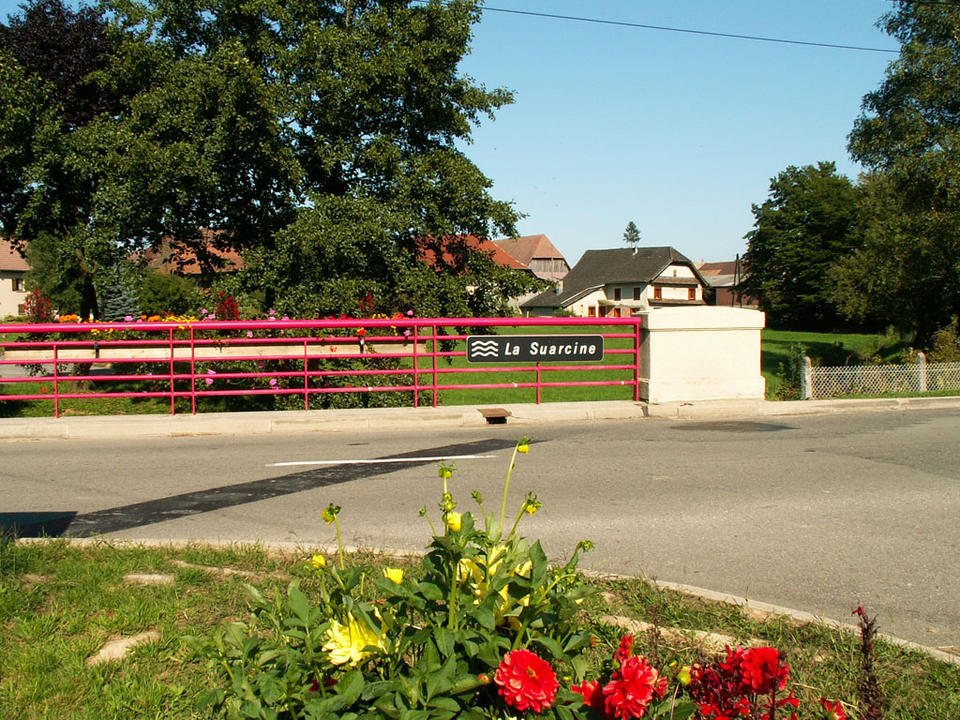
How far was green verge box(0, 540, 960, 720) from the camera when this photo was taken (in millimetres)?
3541

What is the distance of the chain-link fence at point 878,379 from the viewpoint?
1622 cm

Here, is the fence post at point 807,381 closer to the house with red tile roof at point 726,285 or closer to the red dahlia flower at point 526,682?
the red dahlia flower at point 526,682

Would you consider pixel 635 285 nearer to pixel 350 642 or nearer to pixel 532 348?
pixel 532 348

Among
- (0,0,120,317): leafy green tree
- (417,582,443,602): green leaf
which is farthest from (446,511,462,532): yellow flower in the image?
(0,0,120,317): leafy green tree

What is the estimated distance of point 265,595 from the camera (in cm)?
454

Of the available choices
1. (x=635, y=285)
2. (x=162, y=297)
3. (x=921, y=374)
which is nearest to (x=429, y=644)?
(x=921, y=374)

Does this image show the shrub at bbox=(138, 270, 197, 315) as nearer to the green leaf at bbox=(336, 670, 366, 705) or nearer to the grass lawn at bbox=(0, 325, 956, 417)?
the grass lawn at bbox=(0, 325, 956, 417)

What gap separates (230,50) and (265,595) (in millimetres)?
18336

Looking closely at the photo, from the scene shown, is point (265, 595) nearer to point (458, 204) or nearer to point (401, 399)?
point (401, 399)

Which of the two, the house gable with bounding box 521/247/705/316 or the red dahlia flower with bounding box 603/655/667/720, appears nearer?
the red dahlia flower with bounding box 603/655/667/720

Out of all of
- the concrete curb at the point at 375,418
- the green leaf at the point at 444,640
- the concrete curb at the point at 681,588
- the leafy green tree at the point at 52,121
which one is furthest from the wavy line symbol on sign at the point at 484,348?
the leafy green tree at the point at 52,121

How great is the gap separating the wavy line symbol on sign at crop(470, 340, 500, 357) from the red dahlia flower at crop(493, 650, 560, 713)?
11.3 metres

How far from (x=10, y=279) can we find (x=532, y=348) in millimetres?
77938

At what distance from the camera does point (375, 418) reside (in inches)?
510
